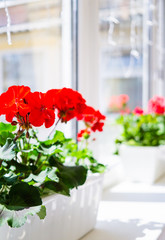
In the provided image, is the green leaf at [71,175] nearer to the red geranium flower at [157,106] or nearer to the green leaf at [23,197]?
the green leaf at [23,197]

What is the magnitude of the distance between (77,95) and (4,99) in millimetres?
179

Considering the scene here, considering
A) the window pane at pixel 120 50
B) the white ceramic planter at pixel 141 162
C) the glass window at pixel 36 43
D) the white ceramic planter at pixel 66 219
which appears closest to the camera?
the white ceramic planter at pixel 66 219

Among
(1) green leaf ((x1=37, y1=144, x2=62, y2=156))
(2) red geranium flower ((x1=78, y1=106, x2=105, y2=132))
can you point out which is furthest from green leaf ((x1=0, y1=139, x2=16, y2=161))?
(2) red geranium flower ((x1=78, y1=106, x2=105, y2=132))

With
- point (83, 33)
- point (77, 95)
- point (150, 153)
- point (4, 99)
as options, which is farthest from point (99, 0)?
point (4, 99)

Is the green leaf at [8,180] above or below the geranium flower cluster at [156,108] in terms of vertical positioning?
below

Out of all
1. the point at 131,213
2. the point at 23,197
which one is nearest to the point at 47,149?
the point at 23,197

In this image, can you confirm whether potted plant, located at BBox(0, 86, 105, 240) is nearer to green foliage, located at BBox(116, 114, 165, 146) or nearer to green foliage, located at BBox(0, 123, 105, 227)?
green foliage, located at BBox(0, 123, 105, 227)

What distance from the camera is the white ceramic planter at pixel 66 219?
836mm

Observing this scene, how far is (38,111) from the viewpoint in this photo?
0.80 m

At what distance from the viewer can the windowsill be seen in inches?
41.9

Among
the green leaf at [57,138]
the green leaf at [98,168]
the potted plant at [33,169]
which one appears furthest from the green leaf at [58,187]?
the green leaf at [98,168]

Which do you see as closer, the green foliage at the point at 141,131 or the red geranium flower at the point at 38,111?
the red geranium flower at the point at 38,111

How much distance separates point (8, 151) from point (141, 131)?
1.05 meters

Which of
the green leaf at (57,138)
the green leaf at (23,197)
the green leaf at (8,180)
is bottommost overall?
the green leaf at (23,197)
